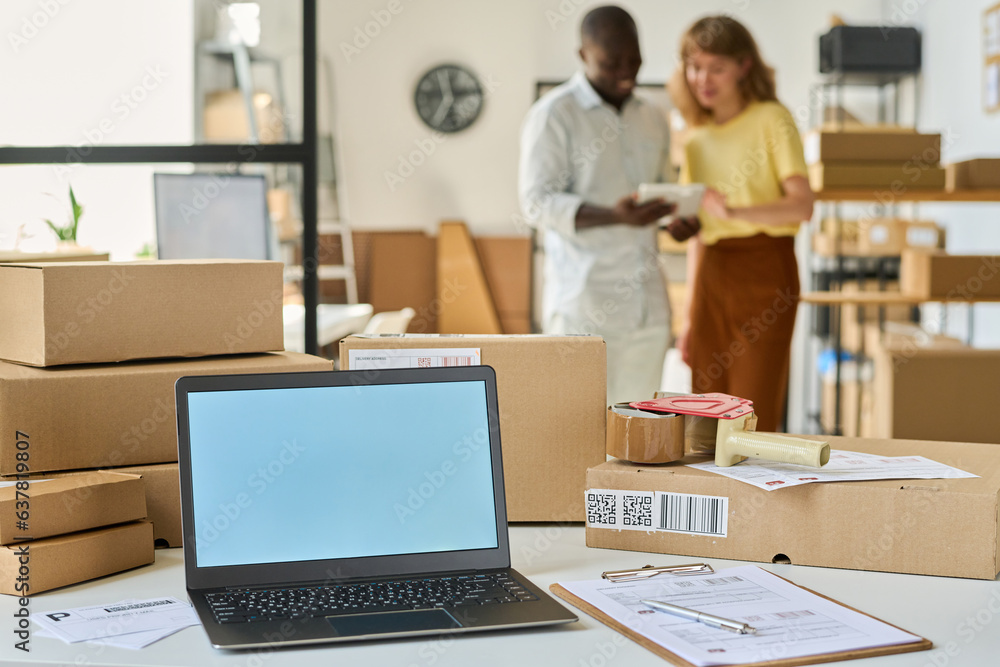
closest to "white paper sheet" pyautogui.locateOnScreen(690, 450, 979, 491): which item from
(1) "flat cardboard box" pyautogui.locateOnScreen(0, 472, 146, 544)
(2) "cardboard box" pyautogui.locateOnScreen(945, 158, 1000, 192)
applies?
(1) "flat cardboard box" pyautogui.locateOnScreen(0, 472, 146, 544)

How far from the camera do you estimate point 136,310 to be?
1214mm

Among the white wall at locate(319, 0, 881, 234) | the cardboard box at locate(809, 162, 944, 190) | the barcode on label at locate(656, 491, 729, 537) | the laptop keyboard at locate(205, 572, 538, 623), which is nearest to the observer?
the laptop keyboard at locate(205, 572, 538, 623)

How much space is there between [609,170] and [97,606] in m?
1.74

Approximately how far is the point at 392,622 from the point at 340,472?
0.22 m

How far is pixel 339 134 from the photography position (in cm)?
600

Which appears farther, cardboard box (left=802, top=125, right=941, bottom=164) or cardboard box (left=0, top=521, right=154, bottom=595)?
cardboard box (left=802, top=125, right=941, bottom=164)

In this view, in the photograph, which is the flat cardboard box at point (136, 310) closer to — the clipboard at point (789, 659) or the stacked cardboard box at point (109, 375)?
the stacked cardboard box at point (109, 375)

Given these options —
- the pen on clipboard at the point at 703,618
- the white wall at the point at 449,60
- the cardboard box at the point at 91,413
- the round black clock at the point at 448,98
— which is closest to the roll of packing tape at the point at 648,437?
the pen on clipboard at the point at 703,618

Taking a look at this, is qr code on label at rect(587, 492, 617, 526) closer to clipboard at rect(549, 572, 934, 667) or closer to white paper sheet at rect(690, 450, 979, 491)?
white paper sheet at rect(690, 450, 979, 491)

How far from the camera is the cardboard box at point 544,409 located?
124 cm

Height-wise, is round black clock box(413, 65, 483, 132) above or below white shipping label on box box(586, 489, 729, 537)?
above

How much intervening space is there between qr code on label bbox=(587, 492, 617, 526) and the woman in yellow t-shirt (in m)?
1.31

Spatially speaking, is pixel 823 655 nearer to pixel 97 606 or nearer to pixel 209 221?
pixel 97 606

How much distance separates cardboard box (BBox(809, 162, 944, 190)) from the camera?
10.2 ft
